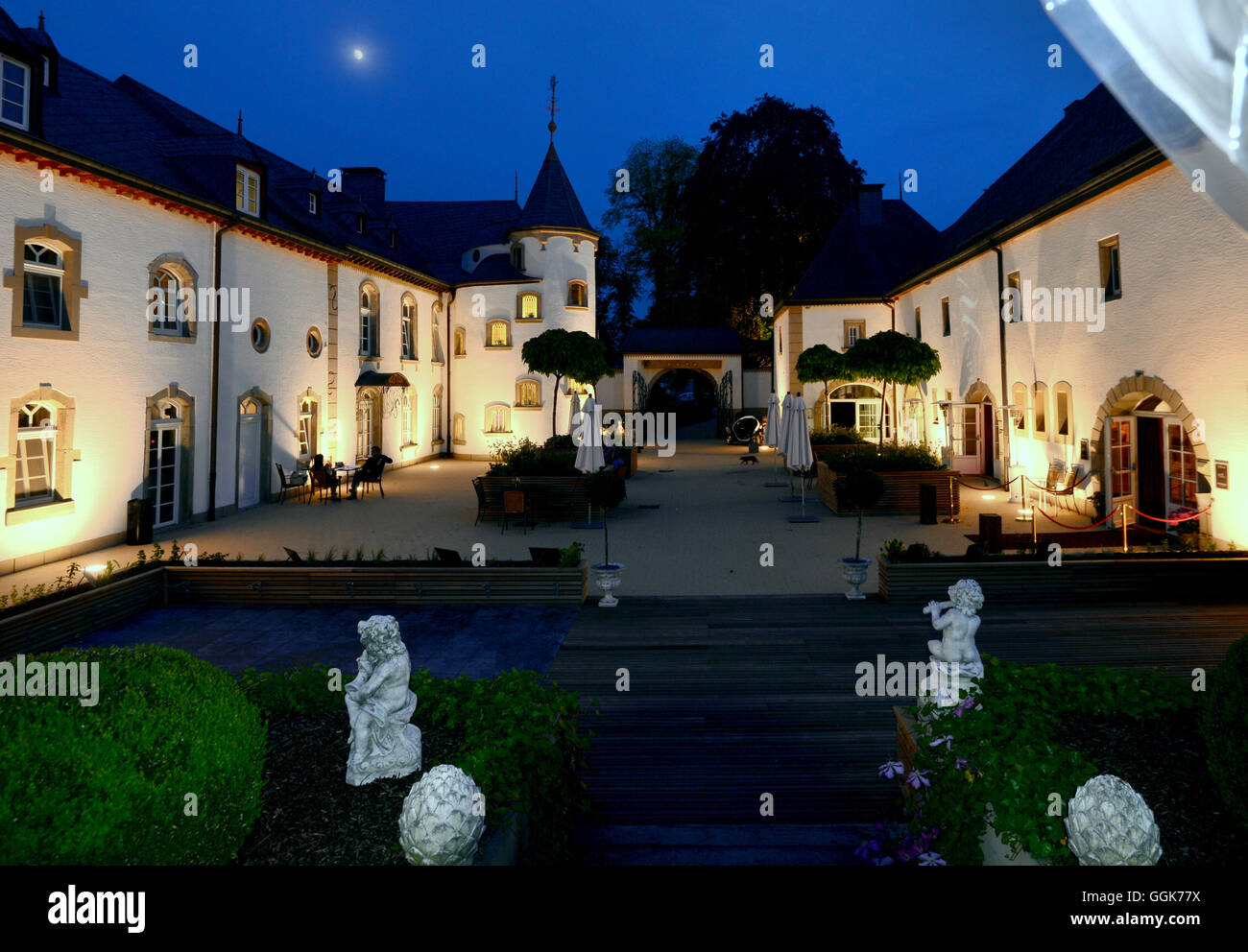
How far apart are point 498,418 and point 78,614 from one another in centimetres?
2361

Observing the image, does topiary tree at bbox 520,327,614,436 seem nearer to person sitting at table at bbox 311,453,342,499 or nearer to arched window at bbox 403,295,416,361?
arched window at bbox 403,295,416,361

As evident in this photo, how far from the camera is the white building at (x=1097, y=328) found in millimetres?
11984

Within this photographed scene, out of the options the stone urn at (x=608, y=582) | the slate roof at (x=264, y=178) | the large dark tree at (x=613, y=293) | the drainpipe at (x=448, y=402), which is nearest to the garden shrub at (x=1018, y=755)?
the stone urn at (x=608, y=582)

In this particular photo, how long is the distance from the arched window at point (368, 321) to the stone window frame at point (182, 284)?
8394mm

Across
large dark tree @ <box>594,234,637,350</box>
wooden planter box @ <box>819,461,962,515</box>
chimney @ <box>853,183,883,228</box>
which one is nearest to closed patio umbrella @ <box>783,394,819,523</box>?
wooden planter box @ <box>819,461,962,515</box>

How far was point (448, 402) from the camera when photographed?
32.6 metres

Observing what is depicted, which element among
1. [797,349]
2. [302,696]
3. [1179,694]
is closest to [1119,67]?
[1179,694]

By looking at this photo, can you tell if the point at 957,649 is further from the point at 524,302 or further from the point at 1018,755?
the point at 524,302


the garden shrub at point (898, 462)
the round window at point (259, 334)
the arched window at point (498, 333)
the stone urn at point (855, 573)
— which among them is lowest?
the stone urn at point (855, 573)

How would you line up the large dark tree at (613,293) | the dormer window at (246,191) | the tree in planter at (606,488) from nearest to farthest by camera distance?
the tree in planter at (606,488)
the dormer window at (246,191)
the large dark tree at (613,293)

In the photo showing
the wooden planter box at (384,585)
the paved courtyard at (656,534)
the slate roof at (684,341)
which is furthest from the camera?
the slate roof at (684,341)

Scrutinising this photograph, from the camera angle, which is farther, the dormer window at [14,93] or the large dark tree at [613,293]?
the large dark tree at [613,293]

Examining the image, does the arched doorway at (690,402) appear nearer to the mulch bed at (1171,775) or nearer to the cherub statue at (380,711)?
the mulch bed at (1171,775)

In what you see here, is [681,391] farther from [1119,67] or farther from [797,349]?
[1119,67]
